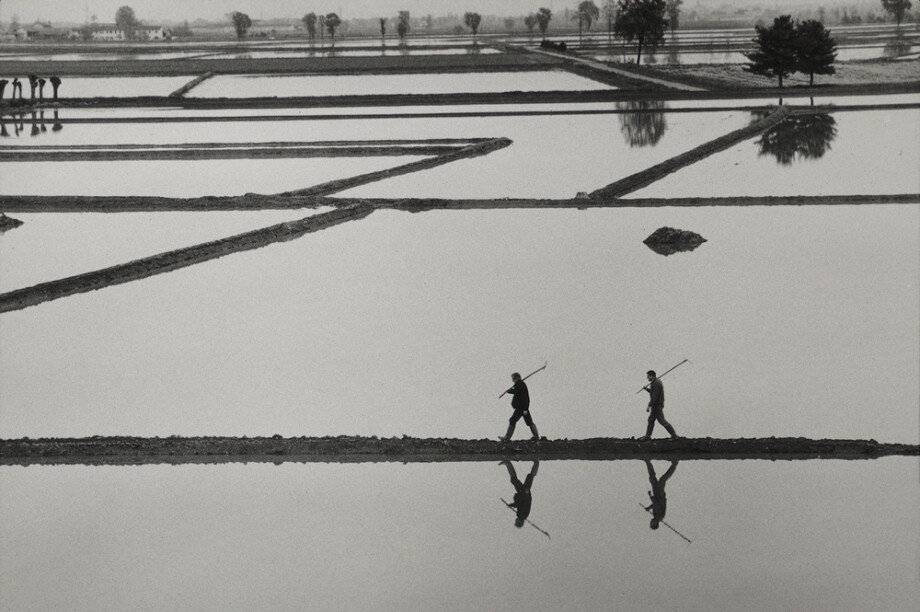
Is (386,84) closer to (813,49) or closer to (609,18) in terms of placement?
(813,49)

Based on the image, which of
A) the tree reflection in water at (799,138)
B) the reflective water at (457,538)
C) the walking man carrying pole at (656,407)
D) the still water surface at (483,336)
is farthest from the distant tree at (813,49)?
the reflective water at (457,538)

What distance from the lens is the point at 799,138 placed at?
18.3 meters

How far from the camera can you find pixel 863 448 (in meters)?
6.04

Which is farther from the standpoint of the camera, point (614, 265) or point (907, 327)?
point (614, 265)

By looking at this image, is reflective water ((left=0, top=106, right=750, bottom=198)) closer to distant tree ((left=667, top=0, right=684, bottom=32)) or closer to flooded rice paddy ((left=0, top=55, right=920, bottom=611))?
flooded rice paddy ((left=0, top=55, right=920, bottom=611))

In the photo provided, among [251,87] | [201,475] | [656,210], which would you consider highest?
[251,87]

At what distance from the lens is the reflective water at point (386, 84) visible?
28.8 metres

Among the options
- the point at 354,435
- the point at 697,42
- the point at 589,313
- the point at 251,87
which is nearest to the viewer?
the point at 354,435

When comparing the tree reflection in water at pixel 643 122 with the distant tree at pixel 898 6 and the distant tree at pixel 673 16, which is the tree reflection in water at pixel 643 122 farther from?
the distant tree at pixel 673 16

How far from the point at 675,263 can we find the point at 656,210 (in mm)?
2570

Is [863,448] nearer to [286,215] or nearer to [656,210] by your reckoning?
[656,210]

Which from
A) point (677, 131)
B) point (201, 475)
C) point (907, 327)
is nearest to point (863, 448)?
point (907, 327)

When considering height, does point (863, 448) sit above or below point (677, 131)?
below

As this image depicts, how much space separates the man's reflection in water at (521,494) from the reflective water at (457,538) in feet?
0.11
